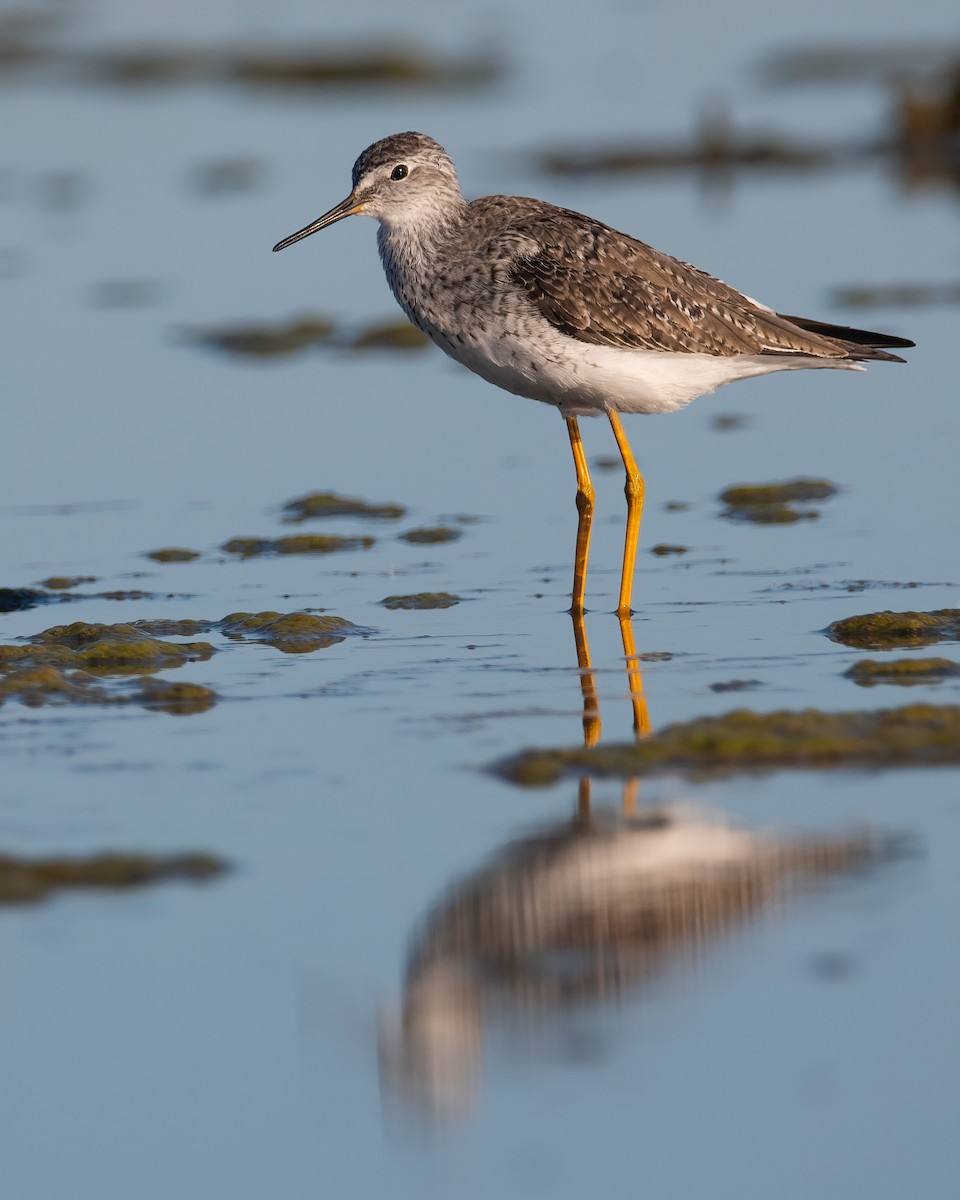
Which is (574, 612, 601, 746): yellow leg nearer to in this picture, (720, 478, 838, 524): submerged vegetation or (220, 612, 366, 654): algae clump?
(220, 612, 366, 654): algae clump

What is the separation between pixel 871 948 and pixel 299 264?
13.6 metres

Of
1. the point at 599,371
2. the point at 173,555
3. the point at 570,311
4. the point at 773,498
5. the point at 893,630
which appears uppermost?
the point at 570,311

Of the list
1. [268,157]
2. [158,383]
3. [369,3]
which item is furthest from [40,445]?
[369,3]

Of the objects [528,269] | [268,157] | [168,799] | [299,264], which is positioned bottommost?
[168,799]

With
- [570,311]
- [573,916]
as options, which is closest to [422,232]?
[570,311]

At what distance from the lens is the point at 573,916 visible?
6.08 meters

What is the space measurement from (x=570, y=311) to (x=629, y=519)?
112cm

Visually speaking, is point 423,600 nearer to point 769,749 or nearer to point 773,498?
point 773,498

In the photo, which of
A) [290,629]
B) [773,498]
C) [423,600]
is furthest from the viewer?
[773,498]

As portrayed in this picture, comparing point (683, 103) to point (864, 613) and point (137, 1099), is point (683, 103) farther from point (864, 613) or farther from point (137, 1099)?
point (137, 1099)

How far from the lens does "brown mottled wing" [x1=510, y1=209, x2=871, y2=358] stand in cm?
954

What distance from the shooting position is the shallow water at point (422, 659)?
5.31m

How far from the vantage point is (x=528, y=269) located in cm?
958

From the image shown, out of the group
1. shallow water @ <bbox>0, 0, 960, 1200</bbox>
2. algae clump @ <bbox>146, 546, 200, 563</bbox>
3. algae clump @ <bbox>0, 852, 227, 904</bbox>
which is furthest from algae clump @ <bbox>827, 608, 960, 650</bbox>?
algae clump @ <bbox>146, 546, 200, 563</bbox>
